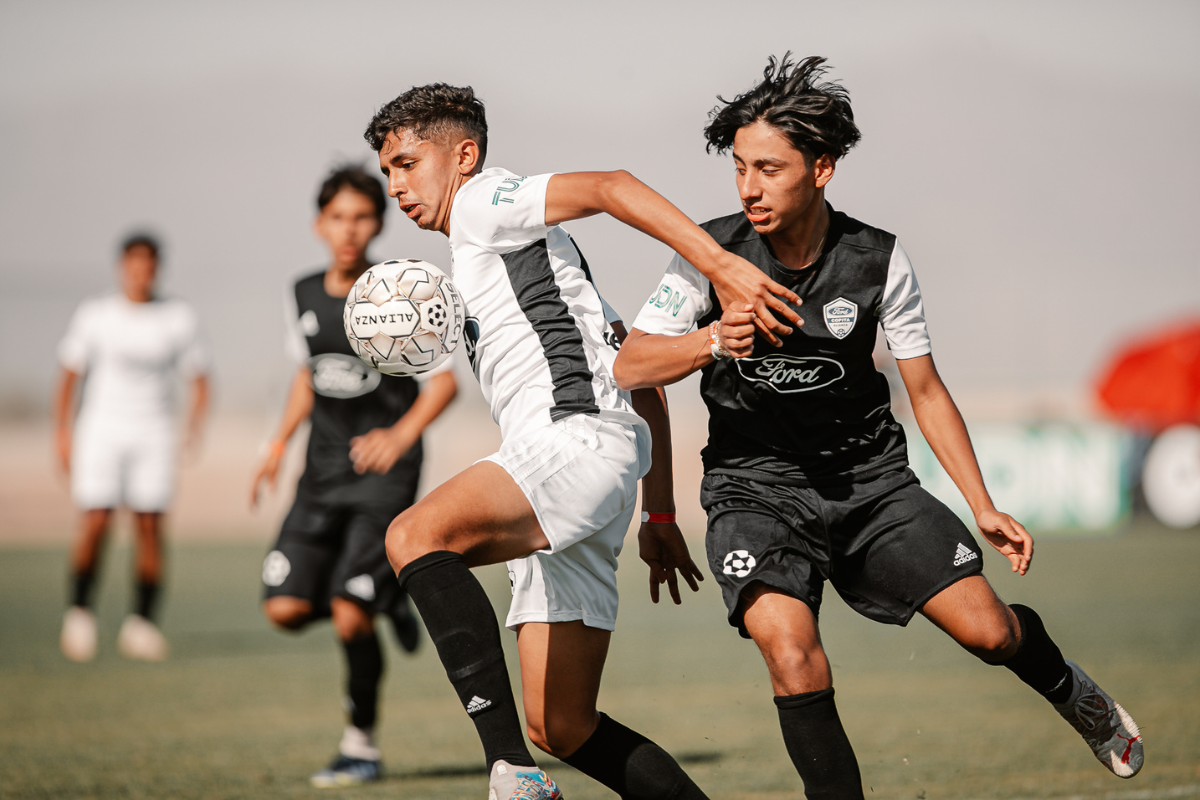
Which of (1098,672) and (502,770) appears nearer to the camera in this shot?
(502,770)

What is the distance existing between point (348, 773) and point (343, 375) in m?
1.84

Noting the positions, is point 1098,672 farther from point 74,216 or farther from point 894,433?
point 74,216

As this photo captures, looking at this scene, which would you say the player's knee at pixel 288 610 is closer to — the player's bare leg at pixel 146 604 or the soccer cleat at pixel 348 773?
the soccer cleat at pixel 348 773

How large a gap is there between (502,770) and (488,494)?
2.26ft

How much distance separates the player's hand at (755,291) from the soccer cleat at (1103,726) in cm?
158

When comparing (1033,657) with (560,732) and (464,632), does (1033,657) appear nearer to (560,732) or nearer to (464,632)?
(560,732)

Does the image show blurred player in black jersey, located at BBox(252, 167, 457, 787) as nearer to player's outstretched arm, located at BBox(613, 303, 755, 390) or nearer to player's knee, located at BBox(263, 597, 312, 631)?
player's knee, located at BBox(263, 597, 312, 631)

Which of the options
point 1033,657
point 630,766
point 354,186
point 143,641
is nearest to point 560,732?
point 630,766

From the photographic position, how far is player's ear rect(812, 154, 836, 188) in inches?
140

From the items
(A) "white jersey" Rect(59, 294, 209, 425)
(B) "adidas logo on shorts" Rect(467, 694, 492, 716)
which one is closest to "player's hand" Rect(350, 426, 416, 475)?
(B) "adidas logo on shorts" Rect(467, 694, 492, 716)

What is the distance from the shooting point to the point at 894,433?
3.86m

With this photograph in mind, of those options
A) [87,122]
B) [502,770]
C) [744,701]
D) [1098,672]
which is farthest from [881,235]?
[87,122]

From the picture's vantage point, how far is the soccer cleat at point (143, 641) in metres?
8.62

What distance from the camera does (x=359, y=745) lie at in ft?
17.5
